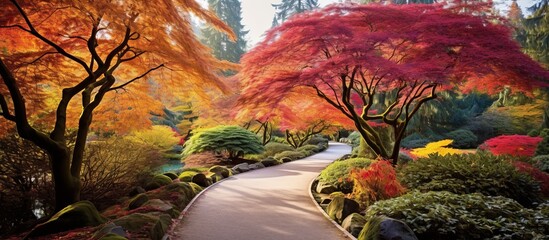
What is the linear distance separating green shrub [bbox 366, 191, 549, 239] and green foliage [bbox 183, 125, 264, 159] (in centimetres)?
1172

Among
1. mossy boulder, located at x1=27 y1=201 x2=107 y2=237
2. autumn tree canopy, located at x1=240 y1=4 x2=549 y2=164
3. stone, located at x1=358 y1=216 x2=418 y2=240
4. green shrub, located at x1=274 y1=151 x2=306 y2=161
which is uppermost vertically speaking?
autumn tree canopy, located at x1=240 y1=4 x2=549 y2=164

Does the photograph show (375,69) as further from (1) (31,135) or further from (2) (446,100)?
(2) (446,100)

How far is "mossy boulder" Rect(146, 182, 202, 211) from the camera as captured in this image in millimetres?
7530

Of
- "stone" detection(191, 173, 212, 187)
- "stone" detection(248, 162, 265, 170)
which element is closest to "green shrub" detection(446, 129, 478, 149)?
"stone" detection(248, 162, 265, 170)

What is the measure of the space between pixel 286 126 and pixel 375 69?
14605 millimetres

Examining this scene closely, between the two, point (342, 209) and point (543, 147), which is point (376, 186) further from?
point (543, 147)

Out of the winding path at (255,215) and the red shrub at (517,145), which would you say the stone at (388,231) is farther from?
the red shrub at (517,145)

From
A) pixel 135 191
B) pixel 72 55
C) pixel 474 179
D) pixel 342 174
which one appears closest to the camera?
pixel 72 55

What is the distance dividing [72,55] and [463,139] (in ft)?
87.4

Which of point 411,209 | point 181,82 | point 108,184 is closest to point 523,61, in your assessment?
point 411,209

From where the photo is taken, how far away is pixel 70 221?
5648mm

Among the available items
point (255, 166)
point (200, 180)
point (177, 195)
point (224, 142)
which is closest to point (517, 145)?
point (255, 166)

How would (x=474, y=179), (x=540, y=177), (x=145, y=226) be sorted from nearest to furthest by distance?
(x=145, y=226) → (x=474, y=179) → (x=540, y=177)

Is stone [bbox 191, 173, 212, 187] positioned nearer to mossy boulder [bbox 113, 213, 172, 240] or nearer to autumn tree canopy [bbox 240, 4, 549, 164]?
autumn tree canopy [bbox 240, 4, 549, 164]
